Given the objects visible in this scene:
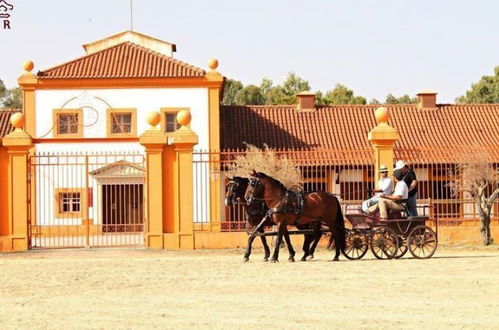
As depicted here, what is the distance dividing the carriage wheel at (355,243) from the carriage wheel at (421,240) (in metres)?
0.84

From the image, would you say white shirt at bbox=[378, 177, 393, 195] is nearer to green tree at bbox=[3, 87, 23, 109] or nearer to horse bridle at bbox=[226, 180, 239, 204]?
horse bridle at bbox=[226, 180, 239, 204]

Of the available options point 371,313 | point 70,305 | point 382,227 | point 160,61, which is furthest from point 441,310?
point 160,61

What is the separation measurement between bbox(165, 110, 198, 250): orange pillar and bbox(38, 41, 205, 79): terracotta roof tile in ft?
50.7

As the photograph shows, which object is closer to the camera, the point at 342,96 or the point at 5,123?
the point at 5,123

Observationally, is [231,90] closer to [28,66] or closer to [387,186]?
[28,66]

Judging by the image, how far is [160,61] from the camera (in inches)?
1640

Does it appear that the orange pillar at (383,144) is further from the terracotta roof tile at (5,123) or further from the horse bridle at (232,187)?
the terracotta roof tile at (5,123)

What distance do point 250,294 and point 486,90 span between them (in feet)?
210

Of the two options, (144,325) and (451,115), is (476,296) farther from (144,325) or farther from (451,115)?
(451,115)

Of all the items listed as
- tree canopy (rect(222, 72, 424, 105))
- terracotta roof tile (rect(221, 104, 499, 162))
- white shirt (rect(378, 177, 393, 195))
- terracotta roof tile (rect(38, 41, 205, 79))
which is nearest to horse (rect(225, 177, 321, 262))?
white shirt (rect(378, 177, 393, 195))

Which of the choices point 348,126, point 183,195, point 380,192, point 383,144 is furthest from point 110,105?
point 380,192

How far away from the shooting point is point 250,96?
86.1m

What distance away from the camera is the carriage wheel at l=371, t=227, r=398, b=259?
20.4 m

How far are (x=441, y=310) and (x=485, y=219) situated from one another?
1450cm
